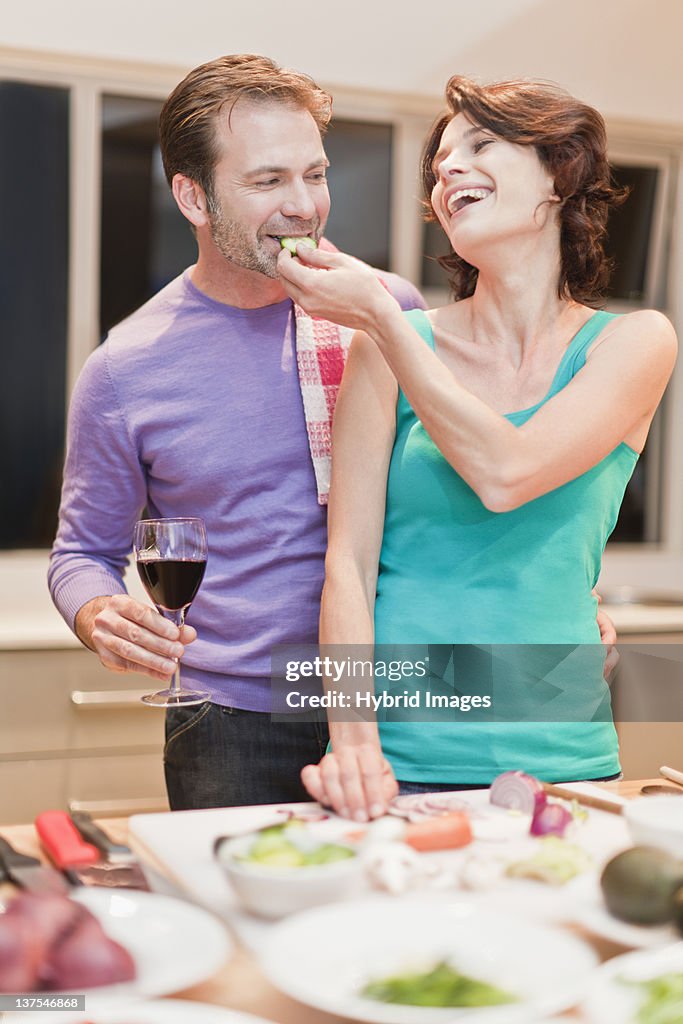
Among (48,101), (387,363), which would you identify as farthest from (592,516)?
(48,101)

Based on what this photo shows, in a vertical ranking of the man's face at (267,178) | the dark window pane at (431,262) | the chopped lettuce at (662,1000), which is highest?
the dark window pane at (431,262)

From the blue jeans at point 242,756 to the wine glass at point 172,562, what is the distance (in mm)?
276

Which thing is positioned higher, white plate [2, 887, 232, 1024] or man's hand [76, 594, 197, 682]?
man's hand [76, 594, 197, 682]

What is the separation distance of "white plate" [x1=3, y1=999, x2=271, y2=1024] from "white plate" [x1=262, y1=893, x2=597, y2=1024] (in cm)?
3

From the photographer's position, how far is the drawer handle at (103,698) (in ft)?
7.81

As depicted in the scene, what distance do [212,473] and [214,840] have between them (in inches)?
25.7


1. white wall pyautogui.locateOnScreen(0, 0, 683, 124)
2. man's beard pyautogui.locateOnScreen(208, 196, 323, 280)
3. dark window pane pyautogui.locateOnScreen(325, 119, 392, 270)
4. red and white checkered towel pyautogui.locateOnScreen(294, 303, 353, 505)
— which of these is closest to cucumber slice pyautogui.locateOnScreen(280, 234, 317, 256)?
man's beard pyautogui.locateOnScreen(208, 196, 323, 280)

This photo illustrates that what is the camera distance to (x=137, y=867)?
2.30ft

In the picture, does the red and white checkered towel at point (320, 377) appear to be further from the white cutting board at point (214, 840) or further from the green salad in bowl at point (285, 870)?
the green salad in bowl at point (285, 870)

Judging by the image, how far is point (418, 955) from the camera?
61 cm

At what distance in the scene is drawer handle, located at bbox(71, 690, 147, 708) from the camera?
238 centimetres

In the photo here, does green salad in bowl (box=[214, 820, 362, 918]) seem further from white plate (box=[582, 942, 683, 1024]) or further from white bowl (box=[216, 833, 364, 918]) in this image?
white plate (box=[582, 942, 683, 1024])

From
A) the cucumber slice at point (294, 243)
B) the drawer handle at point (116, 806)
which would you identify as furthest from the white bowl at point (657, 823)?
the drawer handle at point (116, 806)

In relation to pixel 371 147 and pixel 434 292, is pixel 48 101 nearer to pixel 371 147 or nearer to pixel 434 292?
pixel 371 147
